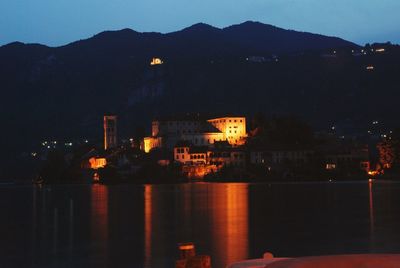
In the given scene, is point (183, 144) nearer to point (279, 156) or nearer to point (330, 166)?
point (279, 156)

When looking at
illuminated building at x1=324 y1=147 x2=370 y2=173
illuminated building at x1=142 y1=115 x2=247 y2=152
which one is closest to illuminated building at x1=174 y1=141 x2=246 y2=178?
illuminated building at x1=142 y1=115 x2=247 y2=152

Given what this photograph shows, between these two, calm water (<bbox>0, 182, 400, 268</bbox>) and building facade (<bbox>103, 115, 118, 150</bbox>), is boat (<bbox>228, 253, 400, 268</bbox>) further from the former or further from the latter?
building facade (<bbox>103, 115, 118, 150</bbox>)

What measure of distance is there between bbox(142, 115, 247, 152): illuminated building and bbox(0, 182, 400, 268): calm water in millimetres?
45394

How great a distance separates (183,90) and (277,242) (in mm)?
164054

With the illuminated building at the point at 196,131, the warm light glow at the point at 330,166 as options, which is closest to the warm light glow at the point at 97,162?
the illuminated building at the point at 196,131

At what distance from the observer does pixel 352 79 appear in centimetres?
17612

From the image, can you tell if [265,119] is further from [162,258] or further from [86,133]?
[86,133]

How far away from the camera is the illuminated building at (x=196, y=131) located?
3644 inches

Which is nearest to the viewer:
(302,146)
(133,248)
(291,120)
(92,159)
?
(133,248)

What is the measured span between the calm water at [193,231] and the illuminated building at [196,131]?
1787 inches

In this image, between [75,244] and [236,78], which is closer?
[75,244]

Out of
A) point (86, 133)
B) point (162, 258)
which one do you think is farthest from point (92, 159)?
point (162, 258)

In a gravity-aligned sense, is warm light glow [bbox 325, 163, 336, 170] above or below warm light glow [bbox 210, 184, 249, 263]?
above

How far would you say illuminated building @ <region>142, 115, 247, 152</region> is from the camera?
304 feet
